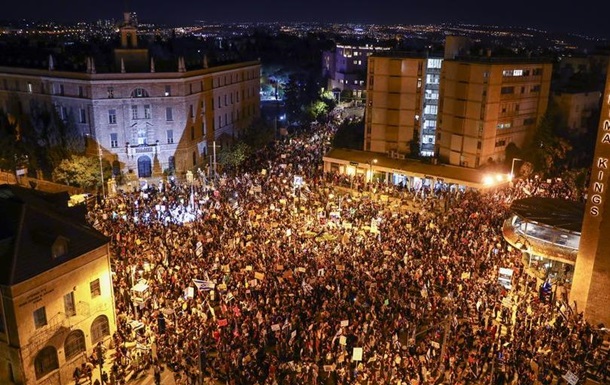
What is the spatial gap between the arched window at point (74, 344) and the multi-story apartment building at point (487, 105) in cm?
3688

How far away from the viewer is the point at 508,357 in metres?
21.1

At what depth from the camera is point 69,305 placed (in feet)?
72.7

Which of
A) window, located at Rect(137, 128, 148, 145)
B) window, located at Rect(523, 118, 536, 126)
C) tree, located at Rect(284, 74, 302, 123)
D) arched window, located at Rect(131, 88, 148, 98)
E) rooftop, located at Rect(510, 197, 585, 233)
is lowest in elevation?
tree, located at Rect(284, 74, 302, 123)

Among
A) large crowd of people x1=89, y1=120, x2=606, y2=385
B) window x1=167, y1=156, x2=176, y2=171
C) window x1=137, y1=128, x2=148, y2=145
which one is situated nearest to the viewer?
large crowd of people x1=89, y1=120, x2=606, y2=385

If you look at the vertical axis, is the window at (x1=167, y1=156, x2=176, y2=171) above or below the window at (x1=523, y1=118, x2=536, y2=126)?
below

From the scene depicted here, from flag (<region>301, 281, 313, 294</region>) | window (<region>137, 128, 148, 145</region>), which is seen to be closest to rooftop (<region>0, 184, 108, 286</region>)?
flag (<region>301, 281, 313, 294</region>)

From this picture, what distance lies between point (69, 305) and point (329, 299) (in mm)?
10979

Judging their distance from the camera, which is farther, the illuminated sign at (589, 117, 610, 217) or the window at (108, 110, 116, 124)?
the window at (108, 110, 116, 124)

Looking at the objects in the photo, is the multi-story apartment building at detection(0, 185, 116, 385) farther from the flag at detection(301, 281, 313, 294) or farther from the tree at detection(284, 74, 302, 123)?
the tree at detection(284, 74, 302, 123)

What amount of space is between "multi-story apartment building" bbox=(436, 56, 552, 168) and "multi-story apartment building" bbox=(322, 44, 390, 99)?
194 feet

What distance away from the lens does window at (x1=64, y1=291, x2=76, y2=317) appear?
22.0 metres

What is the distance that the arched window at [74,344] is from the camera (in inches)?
874

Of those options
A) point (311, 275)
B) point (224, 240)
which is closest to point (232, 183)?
point (224, 240)

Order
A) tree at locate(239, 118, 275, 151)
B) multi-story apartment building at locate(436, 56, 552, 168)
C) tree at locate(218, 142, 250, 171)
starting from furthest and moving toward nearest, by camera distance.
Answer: tree at locate(239, 118, 275, 151) < tree at locate(218, 142, 250, 171) < multi-story apartment building at locate(436, 56, 552, 168)
